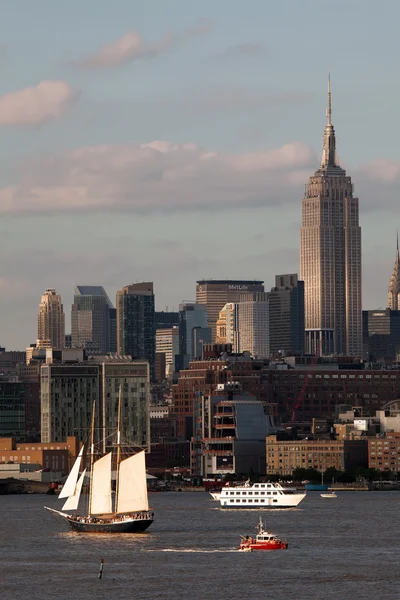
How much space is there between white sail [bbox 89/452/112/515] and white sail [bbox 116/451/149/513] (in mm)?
1961

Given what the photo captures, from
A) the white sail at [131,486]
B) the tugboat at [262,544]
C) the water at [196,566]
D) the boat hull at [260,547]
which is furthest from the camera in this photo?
the white sail at [131,486]

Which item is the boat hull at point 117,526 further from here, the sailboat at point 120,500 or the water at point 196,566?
the water at point 196,566

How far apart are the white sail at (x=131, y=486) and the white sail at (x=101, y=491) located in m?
1.96

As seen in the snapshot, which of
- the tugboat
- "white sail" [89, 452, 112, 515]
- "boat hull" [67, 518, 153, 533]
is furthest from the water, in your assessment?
"white sail" [89, 452, 112, 515]

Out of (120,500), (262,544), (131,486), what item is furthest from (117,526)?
(262,544)

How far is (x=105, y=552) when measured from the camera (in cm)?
16000

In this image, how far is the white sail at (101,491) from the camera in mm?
177375

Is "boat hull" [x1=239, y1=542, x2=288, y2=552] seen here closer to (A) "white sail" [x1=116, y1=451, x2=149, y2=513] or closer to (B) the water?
(B) the water

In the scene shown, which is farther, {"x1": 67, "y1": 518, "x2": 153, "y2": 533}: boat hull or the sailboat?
the sailboat

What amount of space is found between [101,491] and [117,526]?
433cm

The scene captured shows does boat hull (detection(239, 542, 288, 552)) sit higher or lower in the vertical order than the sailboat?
lower

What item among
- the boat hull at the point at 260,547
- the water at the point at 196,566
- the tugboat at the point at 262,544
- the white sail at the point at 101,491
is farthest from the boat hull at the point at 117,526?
the boat hull at the point at 260,547

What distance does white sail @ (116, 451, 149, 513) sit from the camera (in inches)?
6900

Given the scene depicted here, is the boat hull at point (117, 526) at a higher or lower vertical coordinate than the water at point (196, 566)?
higher
